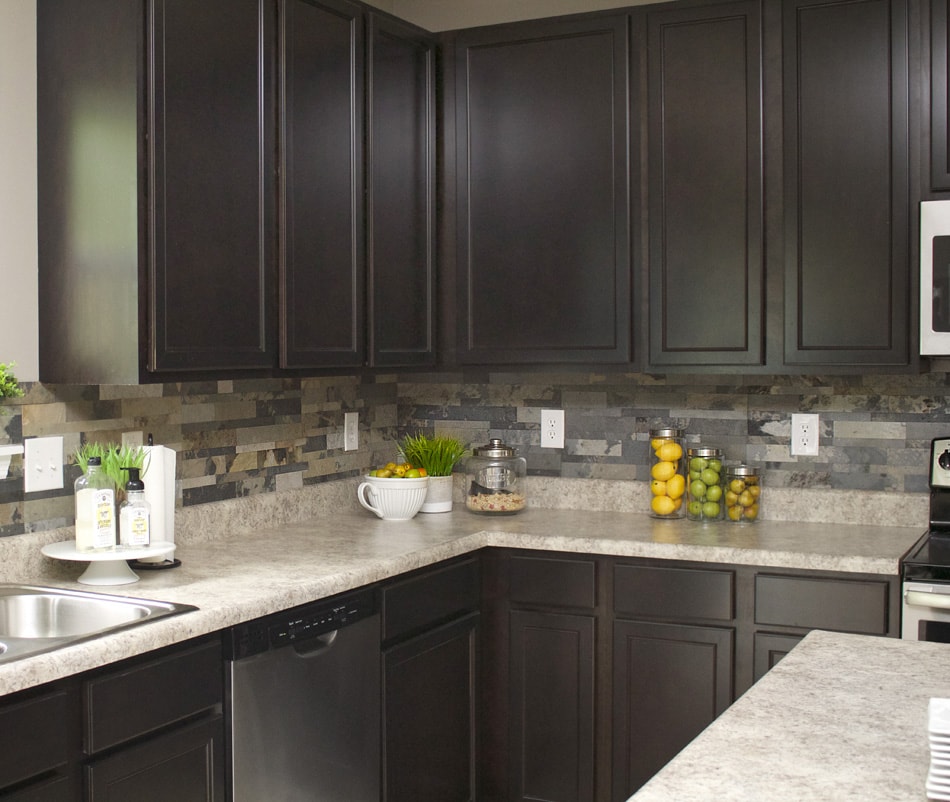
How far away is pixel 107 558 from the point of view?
228cm

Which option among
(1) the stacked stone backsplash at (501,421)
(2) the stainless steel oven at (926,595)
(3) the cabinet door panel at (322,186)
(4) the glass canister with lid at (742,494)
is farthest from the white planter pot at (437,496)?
(2) the stainless steel oven at (926,595)

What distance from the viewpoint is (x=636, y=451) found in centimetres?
356

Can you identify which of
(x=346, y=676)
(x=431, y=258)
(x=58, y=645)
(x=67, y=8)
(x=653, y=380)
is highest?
(x=67, y=8)

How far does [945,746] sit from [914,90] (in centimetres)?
218

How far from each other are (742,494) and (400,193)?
1320mm

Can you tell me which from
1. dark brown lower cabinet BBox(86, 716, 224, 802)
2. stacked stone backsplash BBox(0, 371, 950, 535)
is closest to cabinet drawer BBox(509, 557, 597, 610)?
stacked stone backsplash BBox(0, 371, 950, 535)

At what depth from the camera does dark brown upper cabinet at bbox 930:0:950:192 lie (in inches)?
113

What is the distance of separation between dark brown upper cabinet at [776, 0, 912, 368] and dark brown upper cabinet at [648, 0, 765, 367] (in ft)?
0.30

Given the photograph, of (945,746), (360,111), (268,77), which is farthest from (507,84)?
(945,746)

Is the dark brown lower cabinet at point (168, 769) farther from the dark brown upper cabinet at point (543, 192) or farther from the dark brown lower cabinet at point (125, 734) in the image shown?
the dark brown upper cabinet at point (543, 192)

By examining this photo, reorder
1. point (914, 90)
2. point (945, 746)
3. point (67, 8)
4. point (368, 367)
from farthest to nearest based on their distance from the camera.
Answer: point (368, 367), point (914, 90), point (67, 8), point (945, 746)

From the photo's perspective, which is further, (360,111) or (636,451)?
(636,451)

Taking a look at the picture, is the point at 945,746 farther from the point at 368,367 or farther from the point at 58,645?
the point at 368,367

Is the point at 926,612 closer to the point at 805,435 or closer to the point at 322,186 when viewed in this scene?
the point at 805,435
